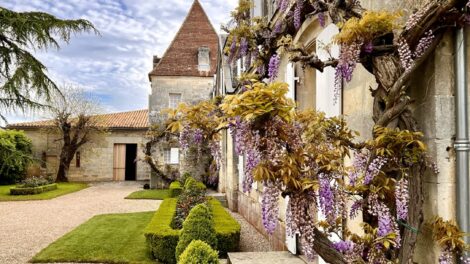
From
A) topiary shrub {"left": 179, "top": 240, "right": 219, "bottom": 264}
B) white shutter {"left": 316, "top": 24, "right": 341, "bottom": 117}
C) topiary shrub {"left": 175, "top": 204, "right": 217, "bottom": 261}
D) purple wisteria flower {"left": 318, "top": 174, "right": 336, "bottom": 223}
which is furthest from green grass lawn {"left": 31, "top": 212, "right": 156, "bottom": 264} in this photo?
purple wisteria flower {"left": 318, "top": 174, "right": 336, "bottom": 223}

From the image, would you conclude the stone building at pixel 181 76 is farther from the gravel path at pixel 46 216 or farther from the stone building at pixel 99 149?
the stone building at pixel 99 149

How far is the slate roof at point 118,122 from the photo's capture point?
80.0 ft

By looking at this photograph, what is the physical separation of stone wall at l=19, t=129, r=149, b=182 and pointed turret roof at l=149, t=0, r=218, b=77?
574cm

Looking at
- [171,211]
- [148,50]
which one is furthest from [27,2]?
[148,50]

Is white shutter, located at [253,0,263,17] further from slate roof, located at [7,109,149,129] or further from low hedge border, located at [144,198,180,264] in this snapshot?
slate roof, located at [7,109,149,129]

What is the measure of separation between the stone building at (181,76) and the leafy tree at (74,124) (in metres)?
4.90

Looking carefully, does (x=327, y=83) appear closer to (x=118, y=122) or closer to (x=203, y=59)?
(x=203, y=59)

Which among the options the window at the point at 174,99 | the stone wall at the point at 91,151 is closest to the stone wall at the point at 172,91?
the window at the point at 174,99

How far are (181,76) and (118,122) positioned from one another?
275 inches

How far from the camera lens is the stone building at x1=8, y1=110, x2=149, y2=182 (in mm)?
24266

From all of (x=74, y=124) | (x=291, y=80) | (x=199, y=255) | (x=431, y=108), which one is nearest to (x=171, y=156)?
(x=74, y=124)

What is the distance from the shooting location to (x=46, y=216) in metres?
11.9

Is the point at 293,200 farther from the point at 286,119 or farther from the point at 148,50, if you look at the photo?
the point at 148,50

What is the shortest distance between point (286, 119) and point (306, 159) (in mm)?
432
